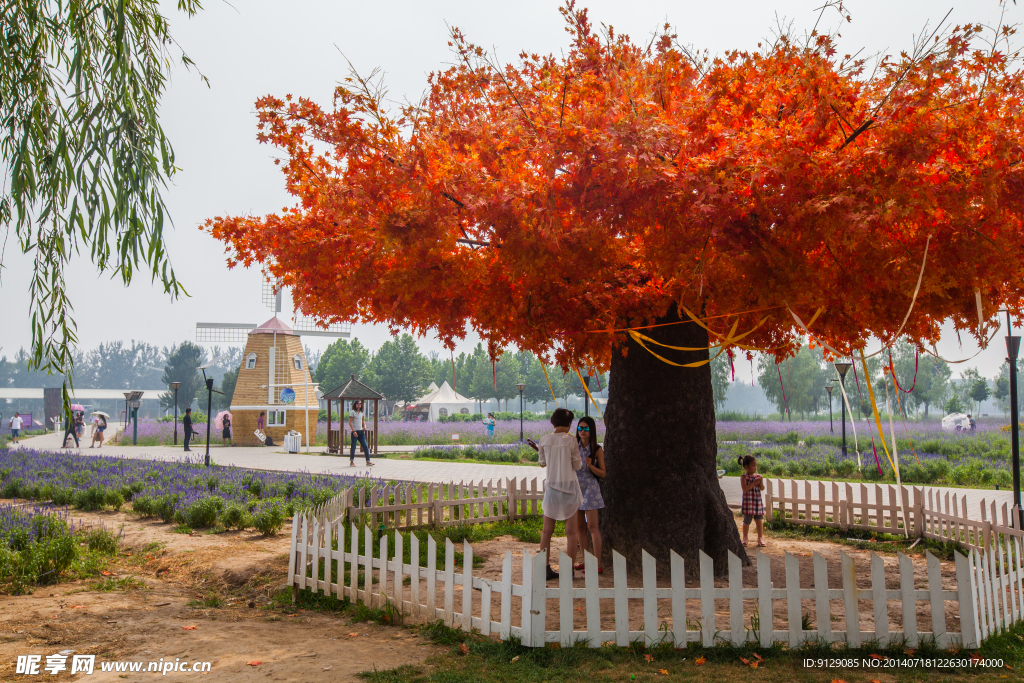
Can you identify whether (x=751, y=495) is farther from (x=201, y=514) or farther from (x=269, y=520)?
(x=201, y=514)

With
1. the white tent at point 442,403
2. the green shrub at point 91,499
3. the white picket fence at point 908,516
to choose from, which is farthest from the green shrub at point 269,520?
the white tent at point 442,403

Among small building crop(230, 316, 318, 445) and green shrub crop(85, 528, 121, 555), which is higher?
small building crop(230, 316, 318, 445)

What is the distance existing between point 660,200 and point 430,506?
19.6 feet

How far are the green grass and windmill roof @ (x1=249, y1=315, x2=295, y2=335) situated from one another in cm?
3054

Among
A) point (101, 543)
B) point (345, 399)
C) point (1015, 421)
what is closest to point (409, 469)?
point (345, 399)

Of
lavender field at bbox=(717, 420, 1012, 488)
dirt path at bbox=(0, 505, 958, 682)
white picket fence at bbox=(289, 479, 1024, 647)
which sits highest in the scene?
white picket fence at bbox=(289, 479, 1024, 647)

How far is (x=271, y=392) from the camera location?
31125 millimetres

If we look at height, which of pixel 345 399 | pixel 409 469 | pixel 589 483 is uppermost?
pixel 345 399

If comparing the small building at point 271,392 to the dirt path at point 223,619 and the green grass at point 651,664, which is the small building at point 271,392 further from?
the green grass at point 651,664

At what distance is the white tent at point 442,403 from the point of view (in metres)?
56.5

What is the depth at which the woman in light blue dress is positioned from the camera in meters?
6.29

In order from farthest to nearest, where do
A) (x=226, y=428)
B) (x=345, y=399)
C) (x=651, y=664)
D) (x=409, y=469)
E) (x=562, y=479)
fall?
(x=226, y=428) < (x=345, y=399) < (x=409, y=469) < (x=562, y=479) < (x=651, y=664)

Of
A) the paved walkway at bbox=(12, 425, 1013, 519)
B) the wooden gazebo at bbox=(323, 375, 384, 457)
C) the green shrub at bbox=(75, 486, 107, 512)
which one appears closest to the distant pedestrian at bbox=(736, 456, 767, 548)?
the paved walkway at bbox=(12, 425, 1013, 519)

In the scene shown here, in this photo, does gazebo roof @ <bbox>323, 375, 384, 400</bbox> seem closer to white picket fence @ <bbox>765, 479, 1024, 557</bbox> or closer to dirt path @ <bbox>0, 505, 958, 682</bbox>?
dirt path @ <bbox>0, 505, 958, 682</bbox>
